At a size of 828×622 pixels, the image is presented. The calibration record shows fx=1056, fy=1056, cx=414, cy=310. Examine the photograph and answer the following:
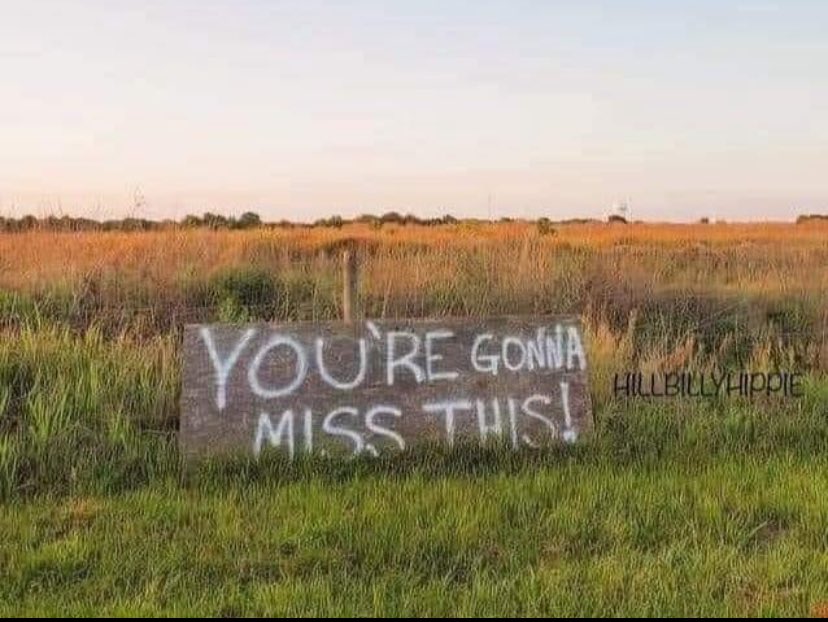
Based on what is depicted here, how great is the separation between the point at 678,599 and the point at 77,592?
2370 millimetres

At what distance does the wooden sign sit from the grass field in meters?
0.17

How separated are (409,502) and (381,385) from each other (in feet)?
4.44

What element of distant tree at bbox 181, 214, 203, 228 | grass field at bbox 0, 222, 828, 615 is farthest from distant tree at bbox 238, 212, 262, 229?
grass field at bbox 0, 222, 828, 615

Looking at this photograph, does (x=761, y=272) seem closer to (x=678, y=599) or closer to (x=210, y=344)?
(x=210, y=344)

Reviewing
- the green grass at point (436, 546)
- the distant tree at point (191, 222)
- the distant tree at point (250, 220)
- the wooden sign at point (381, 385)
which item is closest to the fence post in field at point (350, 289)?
the wooden sign at point (381, 385)

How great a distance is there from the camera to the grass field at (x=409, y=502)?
4203 mm

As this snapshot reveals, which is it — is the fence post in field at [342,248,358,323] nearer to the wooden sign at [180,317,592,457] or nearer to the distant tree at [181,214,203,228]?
the wooden sign at [180,317,592,457]

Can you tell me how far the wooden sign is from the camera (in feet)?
20.6

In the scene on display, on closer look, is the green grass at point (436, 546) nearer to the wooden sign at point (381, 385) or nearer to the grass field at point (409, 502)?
the grass field at point (409, 502)

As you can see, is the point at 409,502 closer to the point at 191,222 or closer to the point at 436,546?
the point at 436,546

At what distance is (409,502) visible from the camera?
17.5 feet

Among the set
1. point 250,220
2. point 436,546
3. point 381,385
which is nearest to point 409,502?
point 436,546

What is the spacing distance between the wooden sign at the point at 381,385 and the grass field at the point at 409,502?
174 mm

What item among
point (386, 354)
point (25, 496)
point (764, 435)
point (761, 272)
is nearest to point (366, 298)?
point (386, 354)
